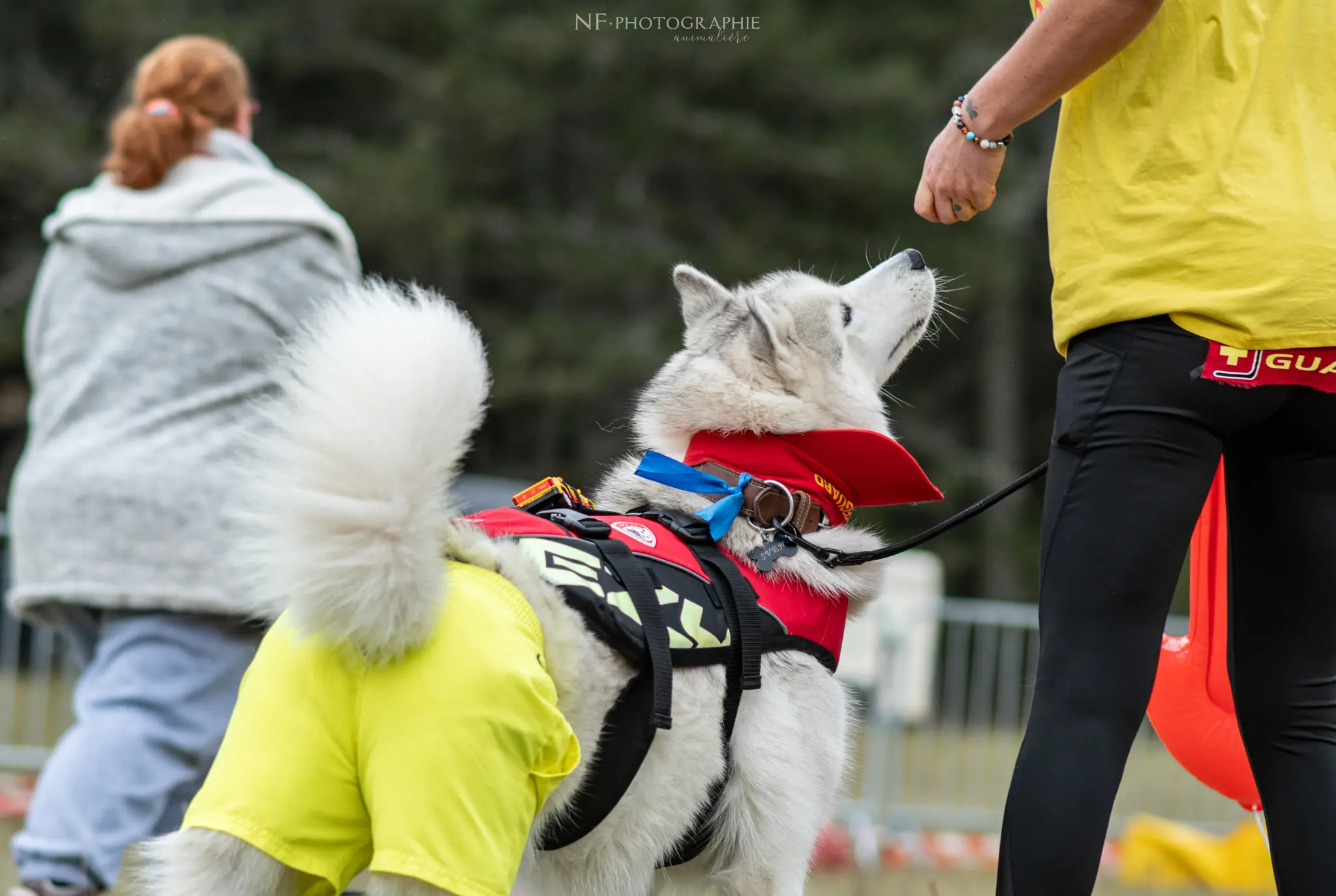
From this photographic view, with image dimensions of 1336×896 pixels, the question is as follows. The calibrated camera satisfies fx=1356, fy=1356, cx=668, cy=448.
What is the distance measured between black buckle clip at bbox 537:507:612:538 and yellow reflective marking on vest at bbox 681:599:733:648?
183mm

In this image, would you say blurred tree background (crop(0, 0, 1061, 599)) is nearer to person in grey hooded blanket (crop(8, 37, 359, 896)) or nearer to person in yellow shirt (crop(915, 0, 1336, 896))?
person in grey hooded blanket (crop(8, 37, 359, 896))

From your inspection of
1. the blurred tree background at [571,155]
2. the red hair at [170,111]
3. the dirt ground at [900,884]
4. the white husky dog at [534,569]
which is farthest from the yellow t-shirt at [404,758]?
the blurred tree background at [571,155]

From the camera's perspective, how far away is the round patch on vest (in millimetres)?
2139

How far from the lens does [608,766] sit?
1.92 m

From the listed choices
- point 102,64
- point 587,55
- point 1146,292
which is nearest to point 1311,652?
point 1146,292

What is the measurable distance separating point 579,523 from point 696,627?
0.27 m

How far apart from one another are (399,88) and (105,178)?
37.2 ft

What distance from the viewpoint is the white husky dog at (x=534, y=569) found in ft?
5.73

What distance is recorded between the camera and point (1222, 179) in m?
1.79

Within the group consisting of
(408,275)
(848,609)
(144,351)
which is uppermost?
(408,275)

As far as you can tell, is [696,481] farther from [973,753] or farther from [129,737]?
[973,753]

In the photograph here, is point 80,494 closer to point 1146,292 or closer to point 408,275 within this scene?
point 1146,292

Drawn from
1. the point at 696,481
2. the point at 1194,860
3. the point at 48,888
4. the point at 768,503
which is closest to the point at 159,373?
the point at 48,888

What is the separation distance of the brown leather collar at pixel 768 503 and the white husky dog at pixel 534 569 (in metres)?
0.04
